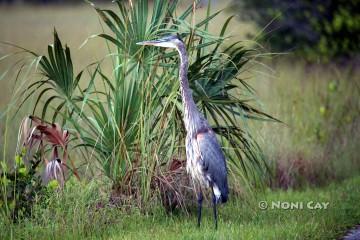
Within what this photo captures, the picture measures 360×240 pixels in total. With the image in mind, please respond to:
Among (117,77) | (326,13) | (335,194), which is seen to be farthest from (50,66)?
(326,13)

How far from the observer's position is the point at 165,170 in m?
7.02

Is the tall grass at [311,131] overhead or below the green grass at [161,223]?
overhead

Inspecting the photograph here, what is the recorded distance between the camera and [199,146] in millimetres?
6559

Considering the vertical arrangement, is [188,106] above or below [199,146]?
above

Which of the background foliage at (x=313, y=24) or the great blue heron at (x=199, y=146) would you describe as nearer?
the great blue heron at (x=199, y=146)

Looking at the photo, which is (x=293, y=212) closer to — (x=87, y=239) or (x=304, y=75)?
(x=87, y=239)

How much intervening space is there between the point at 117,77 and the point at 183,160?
3.23 feet

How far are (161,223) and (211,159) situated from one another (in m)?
0.76

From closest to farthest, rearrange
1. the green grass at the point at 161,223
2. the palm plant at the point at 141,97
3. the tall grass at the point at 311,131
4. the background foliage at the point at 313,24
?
the green grass at the point at 161,223 → the palm plant at the point at 141,97 → the tall grass at the point at 311,131 → the background foliage at the point at 313,24

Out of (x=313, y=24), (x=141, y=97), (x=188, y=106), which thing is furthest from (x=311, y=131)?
(x=313, y=24)

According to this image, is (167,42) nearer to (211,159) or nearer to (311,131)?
(211,159)

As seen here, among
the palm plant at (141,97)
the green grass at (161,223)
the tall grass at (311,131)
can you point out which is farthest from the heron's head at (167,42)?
the tall grass at (311,131)

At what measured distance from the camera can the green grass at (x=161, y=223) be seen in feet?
20.6

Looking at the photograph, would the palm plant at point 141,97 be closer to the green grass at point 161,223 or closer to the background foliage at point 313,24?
the green grass at point 161,223
